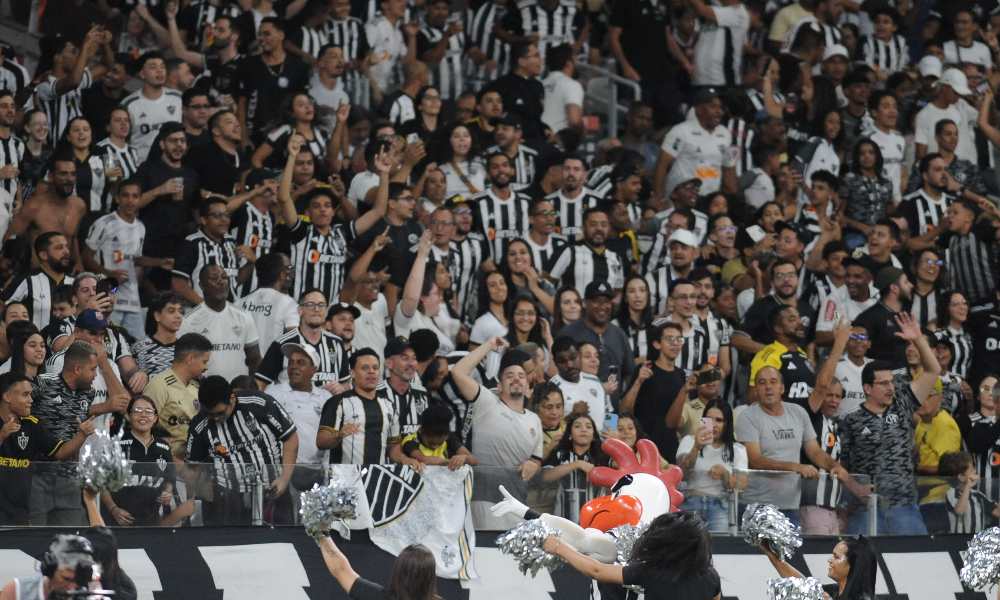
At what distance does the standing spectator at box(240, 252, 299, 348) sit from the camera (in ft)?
35.4

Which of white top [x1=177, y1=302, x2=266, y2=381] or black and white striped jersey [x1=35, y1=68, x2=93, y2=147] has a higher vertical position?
black and white striped jersey [x1=35, y1=68, x2=93, y2=147]

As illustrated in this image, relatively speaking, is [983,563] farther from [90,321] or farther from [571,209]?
[571,209]

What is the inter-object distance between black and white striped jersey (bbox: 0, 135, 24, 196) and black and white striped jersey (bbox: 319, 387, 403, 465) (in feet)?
11.9

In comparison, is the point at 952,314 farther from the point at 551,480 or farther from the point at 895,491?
the point at 551,480

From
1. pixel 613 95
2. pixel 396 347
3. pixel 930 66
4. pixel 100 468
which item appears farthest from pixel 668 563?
pixel 930 66

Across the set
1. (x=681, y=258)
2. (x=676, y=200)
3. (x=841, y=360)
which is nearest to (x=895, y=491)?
(x=841, y=360)

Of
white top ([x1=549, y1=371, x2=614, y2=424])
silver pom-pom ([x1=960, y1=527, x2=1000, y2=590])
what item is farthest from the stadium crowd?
silver pom-pom ([x1=960, y1=527, x2=1000, y2=590])

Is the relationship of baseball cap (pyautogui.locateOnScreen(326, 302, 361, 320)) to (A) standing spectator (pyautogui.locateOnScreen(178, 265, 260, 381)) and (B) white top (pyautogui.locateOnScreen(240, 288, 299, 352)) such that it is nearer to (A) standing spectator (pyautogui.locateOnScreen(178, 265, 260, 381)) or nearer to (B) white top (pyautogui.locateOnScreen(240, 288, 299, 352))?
(B) white top (pyautogui.locateOnScreen(240, 288, 299, 352))

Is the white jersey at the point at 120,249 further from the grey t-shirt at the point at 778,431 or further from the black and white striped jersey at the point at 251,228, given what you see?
the grey t-shirt at the point at 778,431

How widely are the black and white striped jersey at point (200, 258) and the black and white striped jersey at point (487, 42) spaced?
4.89 meters

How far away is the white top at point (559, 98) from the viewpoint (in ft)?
48.3

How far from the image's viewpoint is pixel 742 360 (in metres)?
11.9

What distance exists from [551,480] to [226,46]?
6.30 meters

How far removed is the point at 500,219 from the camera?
494 inches
